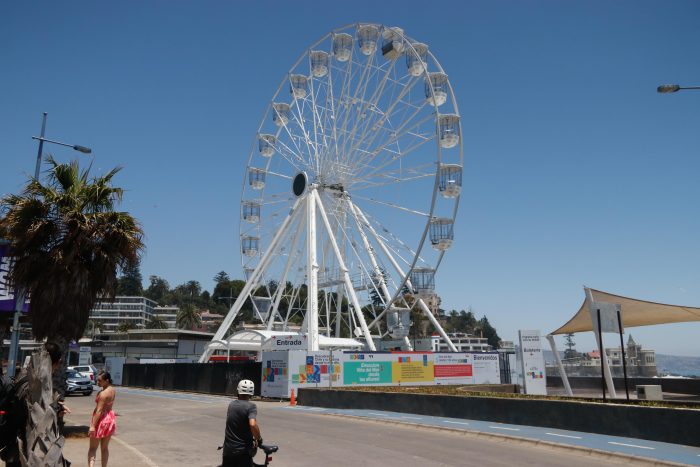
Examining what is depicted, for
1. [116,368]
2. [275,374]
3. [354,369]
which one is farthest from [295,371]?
[116,368]

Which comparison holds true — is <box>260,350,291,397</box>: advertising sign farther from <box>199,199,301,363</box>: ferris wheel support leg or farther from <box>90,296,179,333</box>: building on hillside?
<box>90,296,179,333</box>: building on hillside

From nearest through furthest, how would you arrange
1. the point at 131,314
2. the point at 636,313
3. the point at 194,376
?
the point at 636,313 < the point at 194,376 < the point at 131,314

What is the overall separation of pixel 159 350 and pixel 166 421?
5230cm

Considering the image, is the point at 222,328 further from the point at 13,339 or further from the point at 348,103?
the point at 13,339

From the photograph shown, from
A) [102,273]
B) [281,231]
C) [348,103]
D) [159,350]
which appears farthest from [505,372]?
[159,350]

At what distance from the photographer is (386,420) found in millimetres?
Result: 18203

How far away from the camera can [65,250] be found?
14.3 meters

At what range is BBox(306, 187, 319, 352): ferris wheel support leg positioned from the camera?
1224 inches

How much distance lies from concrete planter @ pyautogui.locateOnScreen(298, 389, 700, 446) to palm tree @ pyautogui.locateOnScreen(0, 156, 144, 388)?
10456 millimetres

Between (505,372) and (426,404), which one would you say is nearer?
(426,404)

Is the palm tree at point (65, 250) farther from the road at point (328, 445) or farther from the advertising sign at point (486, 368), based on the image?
the advertising sign at point (486, 368)

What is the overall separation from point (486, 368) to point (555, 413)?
20.3m

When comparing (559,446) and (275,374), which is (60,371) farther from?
(275,374)

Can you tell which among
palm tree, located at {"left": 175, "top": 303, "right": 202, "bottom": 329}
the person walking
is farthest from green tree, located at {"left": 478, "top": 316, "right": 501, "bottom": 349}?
the person walking
